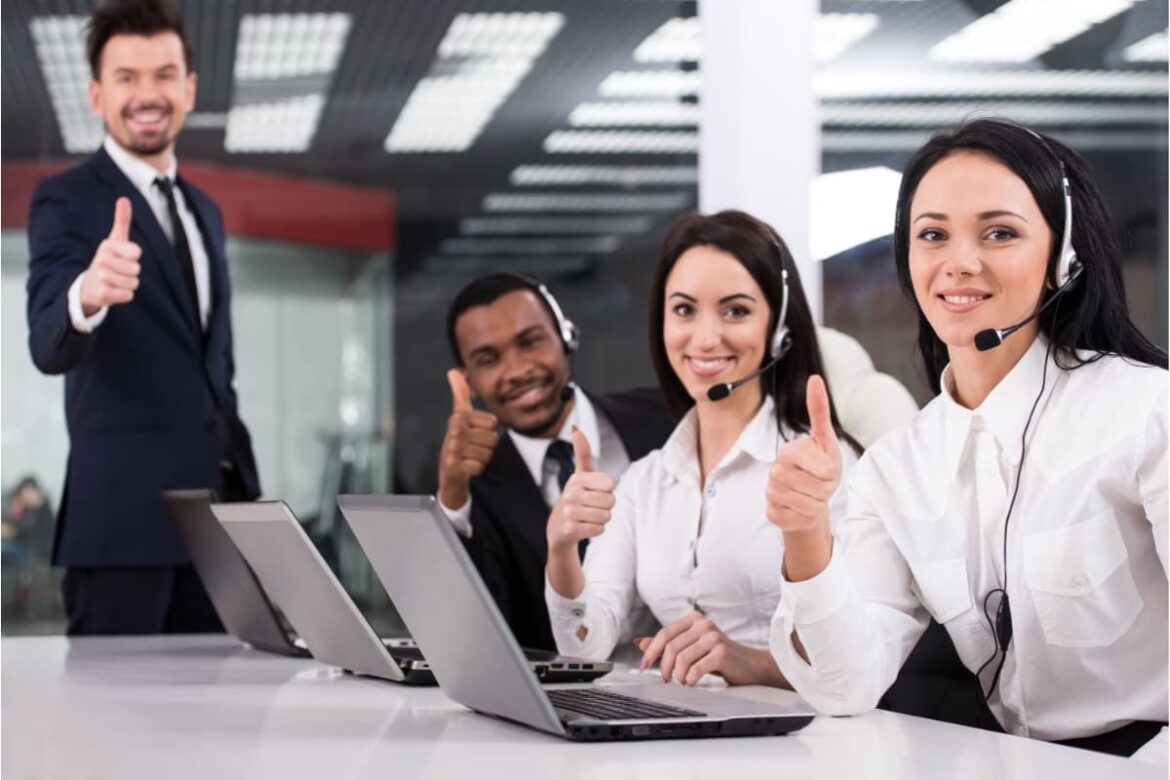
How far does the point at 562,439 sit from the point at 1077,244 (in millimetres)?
1539

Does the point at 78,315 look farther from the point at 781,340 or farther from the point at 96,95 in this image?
the point at 781,340

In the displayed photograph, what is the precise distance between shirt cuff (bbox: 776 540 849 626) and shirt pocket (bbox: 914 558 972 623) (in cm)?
26

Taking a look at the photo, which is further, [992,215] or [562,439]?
[562,439]

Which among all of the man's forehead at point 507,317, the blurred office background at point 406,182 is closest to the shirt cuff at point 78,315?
the man's forehead at point 507,317

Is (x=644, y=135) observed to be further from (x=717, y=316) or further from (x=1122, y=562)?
(x=1122, y=562)

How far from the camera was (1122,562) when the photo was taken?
191 cm

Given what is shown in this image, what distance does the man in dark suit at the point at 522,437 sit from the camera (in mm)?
3264

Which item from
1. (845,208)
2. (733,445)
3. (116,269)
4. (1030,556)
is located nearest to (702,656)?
(1030,556)

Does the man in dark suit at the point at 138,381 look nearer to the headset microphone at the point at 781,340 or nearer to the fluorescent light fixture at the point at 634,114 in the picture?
the fluorescent light fixture at the point at 634,114

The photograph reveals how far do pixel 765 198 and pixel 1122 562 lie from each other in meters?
2.54

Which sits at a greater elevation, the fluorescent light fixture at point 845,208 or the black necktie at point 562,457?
the fluorescent light fixture at point 845,208

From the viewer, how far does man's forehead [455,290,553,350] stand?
11.6 feet

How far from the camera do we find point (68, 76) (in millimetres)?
4348

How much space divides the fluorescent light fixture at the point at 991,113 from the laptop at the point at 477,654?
188cm
